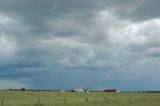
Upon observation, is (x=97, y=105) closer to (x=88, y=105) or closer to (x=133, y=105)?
(x=88, y=105)

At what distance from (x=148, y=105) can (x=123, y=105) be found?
357 cm

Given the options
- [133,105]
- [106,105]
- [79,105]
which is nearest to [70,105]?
[79,105]

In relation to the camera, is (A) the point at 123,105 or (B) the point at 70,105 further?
(A) the point at 123,105

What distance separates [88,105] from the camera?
50.3 meters

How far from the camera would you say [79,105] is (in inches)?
1961

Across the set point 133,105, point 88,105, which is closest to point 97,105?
point 88,105

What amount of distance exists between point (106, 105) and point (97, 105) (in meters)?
1.48

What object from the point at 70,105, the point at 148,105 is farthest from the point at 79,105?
the point at 148,105

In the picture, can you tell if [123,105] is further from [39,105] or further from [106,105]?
[39,105]

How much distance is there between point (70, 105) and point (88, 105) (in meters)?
2.67

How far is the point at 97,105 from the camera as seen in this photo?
1992 inches

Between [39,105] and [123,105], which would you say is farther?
[123,105]

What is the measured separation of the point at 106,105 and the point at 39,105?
972 cm

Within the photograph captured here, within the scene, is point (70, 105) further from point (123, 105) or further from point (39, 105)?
point (123, 105)
